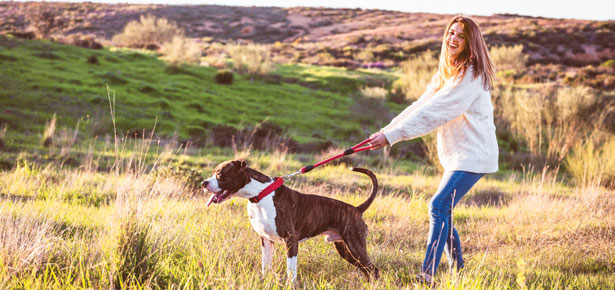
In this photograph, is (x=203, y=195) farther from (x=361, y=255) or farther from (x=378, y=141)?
(x=378, y=141)

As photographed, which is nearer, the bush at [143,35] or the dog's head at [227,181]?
the dog's head at [227,181]

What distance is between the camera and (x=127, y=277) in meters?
3.28

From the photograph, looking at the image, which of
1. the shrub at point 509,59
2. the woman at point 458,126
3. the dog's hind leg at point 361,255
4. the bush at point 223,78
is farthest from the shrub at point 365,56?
the dog's hind leg at point 361,255

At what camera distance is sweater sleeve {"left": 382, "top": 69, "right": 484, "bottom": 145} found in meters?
3.61

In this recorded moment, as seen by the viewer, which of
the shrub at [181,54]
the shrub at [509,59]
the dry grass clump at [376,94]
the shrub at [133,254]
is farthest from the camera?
the shrub at [509,59]

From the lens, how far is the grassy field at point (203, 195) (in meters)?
3.50

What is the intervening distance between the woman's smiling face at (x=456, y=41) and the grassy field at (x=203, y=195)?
1.76m

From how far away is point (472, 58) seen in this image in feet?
12.1

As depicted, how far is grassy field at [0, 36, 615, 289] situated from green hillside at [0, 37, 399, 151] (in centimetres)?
11

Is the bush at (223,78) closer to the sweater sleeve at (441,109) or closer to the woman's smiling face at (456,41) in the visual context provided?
the woman's smiling face at (456,41)

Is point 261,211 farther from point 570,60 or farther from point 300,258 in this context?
point 570,60

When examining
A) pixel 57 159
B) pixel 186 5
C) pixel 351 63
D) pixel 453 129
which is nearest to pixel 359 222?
pixel 453 129

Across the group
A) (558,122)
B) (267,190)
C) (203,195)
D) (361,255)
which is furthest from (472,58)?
(558,122)

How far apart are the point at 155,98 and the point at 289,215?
18.1 metres
